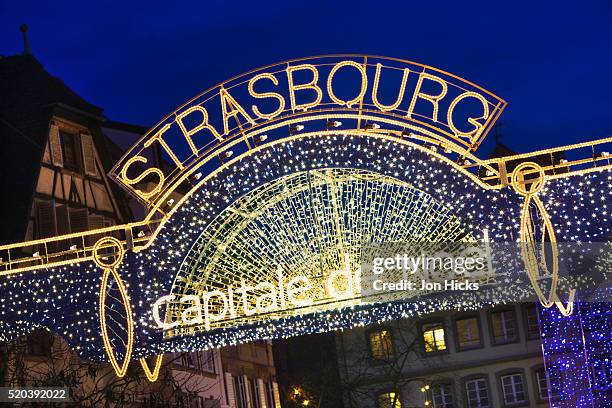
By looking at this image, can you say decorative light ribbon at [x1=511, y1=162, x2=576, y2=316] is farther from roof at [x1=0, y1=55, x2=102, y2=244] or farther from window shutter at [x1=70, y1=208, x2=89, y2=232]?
window shutter at [x1=70, y1=208, x2=89, y2=232]

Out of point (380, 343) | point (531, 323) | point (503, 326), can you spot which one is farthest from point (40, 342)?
point (531, 323)

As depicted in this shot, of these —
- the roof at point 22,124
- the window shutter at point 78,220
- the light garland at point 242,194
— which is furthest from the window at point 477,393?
the light garland at point 242,194

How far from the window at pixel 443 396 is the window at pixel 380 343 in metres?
2.14

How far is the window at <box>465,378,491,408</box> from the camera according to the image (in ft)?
143

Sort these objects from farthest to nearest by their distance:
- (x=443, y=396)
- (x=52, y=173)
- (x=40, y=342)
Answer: (x=443, y=396)
(x=52, y=173)
(x=40, y=342)

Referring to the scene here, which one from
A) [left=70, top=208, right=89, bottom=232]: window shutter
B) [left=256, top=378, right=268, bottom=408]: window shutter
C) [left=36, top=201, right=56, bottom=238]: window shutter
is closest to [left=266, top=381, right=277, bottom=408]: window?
[left=256, top=378, right=268, bottom=408]: window shutter

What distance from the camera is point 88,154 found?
27094 mm

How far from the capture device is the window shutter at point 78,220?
1019 inches

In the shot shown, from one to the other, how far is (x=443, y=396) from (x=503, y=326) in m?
3.26

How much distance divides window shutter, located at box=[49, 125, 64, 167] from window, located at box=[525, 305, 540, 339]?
22.6 meters

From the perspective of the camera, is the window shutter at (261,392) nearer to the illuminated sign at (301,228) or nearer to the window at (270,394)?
the window at (270,394)

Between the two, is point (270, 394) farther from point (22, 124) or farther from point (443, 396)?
point (22, 124)

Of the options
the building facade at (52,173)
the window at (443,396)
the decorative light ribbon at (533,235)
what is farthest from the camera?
the window at (443,396)

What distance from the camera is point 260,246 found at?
19312 millimetres
